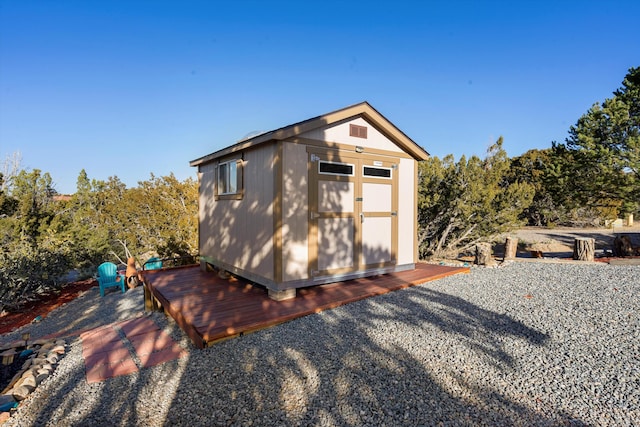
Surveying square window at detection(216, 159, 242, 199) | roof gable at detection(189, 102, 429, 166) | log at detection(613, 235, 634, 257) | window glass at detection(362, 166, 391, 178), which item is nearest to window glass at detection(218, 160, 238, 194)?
square window at detection(216, 159, 242, 199)

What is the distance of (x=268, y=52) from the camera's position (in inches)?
510

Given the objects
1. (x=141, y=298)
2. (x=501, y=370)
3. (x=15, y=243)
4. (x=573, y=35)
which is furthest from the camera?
(x=15, y=243)

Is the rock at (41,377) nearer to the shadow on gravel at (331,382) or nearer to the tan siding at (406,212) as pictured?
the shadow on gravel at (331,382)

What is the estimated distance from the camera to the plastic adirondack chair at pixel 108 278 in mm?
10672

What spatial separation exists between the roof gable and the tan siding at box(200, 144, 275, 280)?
0.66 feet

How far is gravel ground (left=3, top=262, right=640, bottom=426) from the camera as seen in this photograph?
2.35 meters

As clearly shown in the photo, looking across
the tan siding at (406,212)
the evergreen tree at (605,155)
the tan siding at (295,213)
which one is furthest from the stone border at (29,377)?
the evergreen tree at (605,155)

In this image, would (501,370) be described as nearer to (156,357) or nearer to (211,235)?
(156,357)

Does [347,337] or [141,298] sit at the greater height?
[347,337]

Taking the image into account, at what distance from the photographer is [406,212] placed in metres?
6.72

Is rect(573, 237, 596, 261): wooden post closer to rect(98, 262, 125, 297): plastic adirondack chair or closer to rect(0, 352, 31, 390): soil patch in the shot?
rect(0, 352, 31, 390): soil patch

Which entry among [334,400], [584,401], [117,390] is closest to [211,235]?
[117,390]

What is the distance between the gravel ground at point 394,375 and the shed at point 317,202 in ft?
3.97

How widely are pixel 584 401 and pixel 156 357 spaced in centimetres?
391
